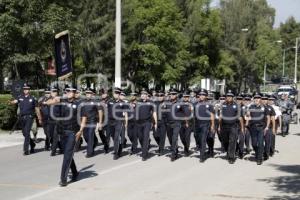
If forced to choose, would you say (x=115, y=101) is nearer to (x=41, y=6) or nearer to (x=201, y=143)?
(x=201, y=143)

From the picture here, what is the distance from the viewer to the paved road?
9938 millimetres

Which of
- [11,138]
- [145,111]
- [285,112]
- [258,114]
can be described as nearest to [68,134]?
[145,111]

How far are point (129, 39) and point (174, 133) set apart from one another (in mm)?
24030

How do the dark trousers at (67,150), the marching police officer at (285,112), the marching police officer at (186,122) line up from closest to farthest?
the dark trousers at (67,150), the marching police officer at (186,122), the marching police officer at (285,112)

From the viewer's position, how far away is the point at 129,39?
38312mm

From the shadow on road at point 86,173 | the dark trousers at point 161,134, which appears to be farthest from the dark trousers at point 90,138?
the shadow on road at point 86,173

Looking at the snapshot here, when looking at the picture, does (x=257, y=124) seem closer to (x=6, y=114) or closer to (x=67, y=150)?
(x=67, y=150)

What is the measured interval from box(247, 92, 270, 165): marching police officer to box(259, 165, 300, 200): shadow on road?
1.22 metres

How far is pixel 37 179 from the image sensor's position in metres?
11.4

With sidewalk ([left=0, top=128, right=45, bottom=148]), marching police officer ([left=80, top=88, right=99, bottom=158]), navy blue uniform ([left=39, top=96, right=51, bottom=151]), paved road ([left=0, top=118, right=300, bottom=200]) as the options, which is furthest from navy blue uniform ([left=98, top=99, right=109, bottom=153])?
sidewalk ([left=0, top=128, right=45, bottom=148])

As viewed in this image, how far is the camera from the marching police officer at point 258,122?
47.8 feet

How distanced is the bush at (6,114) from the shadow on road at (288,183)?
1143 centimetres

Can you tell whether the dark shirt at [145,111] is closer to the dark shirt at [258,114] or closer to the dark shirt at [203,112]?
the dark shirt at [203,112]

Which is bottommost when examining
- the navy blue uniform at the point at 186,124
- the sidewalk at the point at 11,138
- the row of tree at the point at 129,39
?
the sidewalk at the point at 11,138
